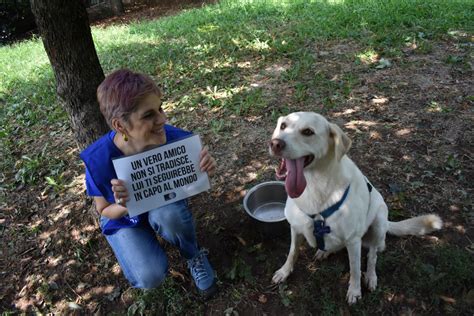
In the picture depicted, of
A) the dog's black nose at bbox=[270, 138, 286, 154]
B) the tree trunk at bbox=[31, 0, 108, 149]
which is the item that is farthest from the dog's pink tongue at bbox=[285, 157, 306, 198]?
the tree trunk at bbox=[31, 0, 108, 149]

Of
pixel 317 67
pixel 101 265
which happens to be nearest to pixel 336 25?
pixel 317 67

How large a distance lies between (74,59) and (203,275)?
2194mm

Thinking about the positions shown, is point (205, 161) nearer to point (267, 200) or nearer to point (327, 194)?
point (327, 194)

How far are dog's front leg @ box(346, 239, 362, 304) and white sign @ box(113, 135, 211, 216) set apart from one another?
3.90 ft

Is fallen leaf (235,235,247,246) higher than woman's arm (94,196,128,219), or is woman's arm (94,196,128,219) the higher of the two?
woman's arm (94,196,128,219)

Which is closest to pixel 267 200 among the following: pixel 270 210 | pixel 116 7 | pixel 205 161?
pixel 270 210

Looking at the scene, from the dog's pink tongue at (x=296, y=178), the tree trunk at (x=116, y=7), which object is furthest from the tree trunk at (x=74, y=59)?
the tree trunk at (x=116, y=7)

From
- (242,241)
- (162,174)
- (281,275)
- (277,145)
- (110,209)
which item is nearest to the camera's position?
(277,145)

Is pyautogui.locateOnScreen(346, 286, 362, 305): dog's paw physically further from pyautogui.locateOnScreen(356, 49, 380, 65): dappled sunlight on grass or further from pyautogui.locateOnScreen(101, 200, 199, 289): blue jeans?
pyautogui.locateOnScreen(356, 49, 380, 65): dappled sunlight on grass

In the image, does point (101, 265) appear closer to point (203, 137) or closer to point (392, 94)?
point (203, 137)

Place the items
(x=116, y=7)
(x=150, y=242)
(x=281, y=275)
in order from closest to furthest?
1. (x=150, y=242)
2. (x=281, y=275)
3. (x=116, y=7)

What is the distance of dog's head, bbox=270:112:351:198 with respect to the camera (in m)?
2.27

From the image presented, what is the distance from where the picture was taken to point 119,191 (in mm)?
2373

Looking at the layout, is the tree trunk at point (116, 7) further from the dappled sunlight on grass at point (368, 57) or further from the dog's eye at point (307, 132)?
the dog's eye at point (307, 132)
